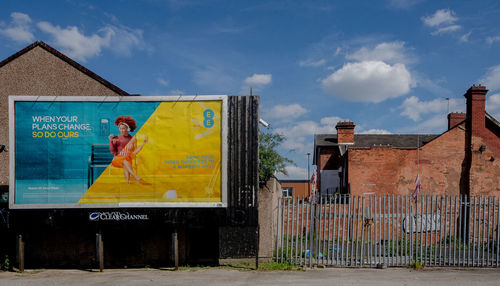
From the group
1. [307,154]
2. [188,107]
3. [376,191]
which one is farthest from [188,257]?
[307,154]

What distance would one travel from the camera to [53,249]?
13.3 meters

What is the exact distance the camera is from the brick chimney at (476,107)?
25281mm

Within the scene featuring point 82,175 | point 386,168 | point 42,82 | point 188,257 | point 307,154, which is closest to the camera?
point 82,175

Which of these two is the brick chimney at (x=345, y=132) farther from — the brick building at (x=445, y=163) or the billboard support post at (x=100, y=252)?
the billboard support post at (x=100, y=252)

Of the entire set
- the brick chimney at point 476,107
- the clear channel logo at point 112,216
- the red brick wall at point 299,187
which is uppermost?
the brick chimney at point 476,107

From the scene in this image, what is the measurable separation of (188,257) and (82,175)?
13.7ft

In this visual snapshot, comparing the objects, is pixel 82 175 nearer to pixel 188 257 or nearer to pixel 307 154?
pixel 188 257

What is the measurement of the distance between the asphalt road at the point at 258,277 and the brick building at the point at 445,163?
15.6 m

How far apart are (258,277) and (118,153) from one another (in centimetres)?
554

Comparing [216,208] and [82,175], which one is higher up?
[82,175]

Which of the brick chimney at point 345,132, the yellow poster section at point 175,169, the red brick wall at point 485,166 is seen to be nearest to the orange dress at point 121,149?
the yellow poster section at point 175,169

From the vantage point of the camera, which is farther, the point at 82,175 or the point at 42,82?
the point at 42,82

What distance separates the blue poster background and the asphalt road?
7.36ft

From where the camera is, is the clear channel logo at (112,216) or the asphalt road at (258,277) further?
the clear channel logo at (112,216)
